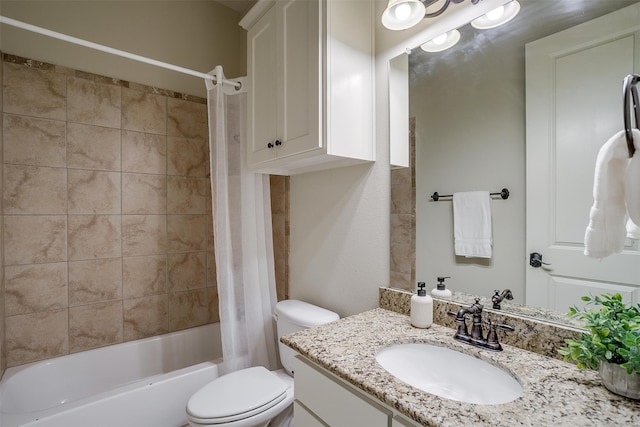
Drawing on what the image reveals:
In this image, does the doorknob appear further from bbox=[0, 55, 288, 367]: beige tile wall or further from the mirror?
bbox=[0, 55, 288, 367]: beige tile wall

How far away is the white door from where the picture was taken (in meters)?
0.80

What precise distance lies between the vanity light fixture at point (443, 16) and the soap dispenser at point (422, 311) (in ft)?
3.28

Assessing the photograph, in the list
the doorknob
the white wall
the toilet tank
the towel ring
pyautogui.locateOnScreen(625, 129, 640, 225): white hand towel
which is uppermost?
the white wall

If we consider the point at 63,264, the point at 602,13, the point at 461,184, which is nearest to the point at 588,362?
the point at 461,184

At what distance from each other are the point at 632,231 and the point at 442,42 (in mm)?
907

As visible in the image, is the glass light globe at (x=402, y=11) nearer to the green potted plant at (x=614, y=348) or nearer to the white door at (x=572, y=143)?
the white door at (x=572, y=143)

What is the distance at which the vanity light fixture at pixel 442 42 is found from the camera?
1.16 meters

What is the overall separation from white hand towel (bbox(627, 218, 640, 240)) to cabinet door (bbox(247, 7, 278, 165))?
4.21 feet

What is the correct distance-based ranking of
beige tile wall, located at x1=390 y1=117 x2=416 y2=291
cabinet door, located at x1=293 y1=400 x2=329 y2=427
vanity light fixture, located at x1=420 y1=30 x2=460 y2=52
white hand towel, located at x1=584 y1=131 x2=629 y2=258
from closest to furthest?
white hand towel, located at x1=584 y1=131 x2=629 y2=258 < cabinet door, located at x1=293 y1=400 x2=329 y2=427 < vanity light fixture, located at x1=420 y1=30 x2=460 y2=52 < beige tile wall, located at x1=390 y1=117 x2=416 y2=291

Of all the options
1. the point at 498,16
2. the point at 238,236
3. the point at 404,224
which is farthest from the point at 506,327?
the point at 238,236

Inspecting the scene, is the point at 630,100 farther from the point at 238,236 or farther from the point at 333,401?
the point at 238,236

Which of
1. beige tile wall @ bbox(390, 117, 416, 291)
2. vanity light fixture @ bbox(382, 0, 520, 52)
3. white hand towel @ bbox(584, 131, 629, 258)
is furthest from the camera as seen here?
beige tile wall @ bbox(390, 117, 416, 291)

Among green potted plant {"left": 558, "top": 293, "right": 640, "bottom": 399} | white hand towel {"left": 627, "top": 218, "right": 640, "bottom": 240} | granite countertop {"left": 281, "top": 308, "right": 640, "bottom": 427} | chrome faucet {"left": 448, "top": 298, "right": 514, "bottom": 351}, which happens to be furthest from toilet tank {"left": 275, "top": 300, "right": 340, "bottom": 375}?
white hand towel {"left": 627, "top": 218, "right": 640, "bottom": 240}

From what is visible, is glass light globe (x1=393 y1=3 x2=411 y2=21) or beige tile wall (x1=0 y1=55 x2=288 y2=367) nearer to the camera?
glass light globe (x1=393 y1=3 x2=411 y2=21)
